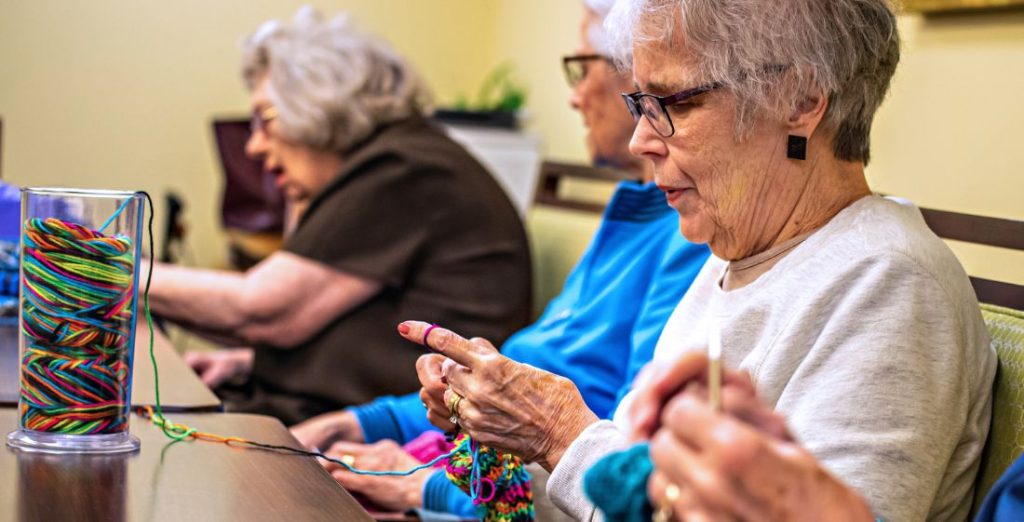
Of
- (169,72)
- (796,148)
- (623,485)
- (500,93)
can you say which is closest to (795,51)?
(796,148)

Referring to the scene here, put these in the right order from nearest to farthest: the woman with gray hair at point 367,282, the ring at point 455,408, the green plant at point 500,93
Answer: the ring at point 455,408 → the woman with gray hair at point 367,282 → the green plant at point 500,93

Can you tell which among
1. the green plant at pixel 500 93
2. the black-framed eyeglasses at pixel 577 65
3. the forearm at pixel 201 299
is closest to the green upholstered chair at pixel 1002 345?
the black-framed eyeglasses at pixel 577 65

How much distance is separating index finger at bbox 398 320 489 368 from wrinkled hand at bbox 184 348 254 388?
5.02 feet

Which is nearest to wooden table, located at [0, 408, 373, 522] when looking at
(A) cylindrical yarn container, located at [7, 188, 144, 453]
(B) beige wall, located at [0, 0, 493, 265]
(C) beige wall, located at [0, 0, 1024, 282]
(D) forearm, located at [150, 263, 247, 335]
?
(A) cylindrical yarn container, located at [7, 188, 144, 453]

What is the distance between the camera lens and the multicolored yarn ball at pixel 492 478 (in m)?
1.31

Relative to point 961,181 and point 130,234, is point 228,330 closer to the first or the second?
point 130,234

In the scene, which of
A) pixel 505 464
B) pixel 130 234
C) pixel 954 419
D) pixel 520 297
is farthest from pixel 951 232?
pixel 520 297

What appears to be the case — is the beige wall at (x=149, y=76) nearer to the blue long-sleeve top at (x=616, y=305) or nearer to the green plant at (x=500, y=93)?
the green plant at (x=500, y=93)

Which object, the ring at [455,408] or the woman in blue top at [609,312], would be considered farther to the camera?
the woman in blue top at [609,312]

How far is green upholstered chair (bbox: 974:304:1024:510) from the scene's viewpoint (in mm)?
1166

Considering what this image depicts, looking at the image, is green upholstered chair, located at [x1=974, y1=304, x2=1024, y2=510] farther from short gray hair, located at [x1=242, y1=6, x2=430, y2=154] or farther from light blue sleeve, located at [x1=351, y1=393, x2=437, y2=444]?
short gray hair, located at [x1=242, y1=6, x2=430, y2=154]

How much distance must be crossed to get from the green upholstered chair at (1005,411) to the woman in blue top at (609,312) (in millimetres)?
477

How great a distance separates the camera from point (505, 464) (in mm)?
1327

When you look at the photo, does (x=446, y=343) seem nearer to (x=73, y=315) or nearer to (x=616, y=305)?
(x=73, y=315)
